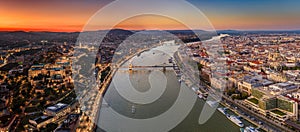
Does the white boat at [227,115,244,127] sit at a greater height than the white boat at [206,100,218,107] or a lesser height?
lesser

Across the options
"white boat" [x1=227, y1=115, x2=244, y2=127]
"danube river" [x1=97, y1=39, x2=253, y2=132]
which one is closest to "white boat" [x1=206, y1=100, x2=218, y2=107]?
"danube river" [x1=97, y1=39, x2=253, y2=132]

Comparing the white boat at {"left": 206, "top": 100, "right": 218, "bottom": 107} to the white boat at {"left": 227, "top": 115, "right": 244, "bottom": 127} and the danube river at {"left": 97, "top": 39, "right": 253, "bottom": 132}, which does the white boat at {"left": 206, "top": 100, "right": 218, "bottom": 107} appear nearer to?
the danube river at {"left": 97, "top": 39, "right": 253, "bottom": 132}

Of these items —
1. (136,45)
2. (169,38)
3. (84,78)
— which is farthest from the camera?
(169,38)

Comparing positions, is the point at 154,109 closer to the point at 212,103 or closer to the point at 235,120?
the point at 212,103

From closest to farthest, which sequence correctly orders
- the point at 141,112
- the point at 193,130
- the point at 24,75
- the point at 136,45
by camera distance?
the point at 193,130 < the point at 141,112 < the point at 24,75 < the point at 136,45

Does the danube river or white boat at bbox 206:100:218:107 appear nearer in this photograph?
the danube river

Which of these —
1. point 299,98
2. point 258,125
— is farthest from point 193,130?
point 299,98

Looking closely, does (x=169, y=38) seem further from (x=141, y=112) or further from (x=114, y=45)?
(x=141, y=112)

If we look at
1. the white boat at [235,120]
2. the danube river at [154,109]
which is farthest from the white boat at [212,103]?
the white boat at [235,120]

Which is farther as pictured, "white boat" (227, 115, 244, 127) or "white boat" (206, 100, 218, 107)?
"white boat" (206, 100, 218, 107)
